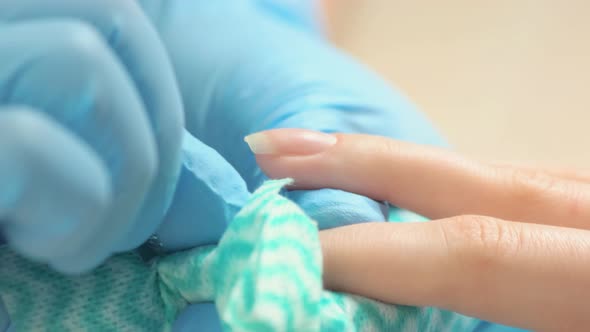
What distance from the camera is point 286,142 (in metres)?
0.37

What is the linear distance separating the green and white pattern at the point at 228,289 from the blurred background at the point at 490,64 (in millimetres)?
566

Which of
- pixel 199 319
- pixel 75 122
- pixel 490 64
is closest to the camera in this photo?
pixel 75 122

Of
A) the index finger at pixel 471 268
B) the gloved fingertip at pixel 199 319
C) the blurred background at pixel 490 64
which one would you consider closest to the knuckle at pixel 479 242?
the index finger at pixel 471 268

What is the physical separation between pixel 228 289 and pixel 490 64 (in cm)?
75

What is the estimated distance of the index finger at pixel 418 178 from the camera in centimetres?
37

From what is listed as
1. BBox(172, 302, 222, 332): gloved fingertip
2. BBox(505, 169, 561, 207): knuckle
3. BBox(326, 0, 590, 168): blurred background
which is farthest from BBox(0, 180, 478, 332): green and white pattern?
BBox(326, 0, 590, 168): blurred background

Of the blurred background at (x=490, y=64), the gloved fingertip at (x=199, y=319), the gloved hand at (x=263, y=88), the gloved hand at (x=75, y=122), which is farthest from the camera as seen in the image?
the blurred background at (x=490, y=64)

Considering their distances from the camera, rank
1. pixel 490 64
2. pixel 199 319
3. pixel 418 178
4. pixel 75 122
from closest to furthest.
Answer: pixel 75 122, pixel 199 319, pixel 418 178, pixel 490 64

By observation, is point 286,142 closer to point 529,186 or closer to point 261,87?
point 261,87

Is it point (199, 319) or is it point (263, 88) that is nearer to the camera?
point (199, 319)

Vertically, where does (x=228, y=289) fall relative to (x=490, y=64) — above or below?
below

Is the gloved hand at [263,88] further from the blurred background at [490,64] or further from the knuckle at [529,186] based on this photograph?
the blurred background at [490,64]

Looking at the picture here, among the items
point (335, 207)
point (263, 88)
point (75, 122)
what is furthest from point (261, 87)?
point (75, 122)

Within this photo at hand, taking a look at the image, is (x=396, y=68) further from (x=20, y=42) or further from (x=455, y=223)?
(x=20, y=42)
